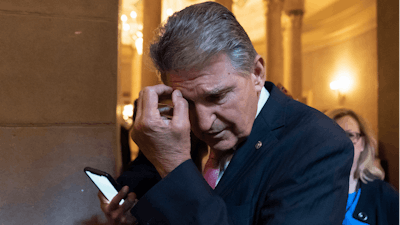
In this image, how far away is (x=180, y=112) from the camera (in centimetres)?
101

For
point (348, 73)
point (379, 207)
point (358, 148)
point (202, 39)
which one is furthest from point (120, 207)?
point (348, 73)

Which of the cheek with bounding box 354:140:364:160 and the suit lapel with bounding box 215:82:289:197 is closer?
the suit lapel with bounding box 215:82:289:197

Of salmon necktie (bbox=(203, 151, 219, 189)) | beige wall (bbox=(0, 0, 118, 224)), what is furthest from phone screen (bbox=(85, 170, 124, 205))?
salmon necktie (bbox=(203, 151, 219, 189))

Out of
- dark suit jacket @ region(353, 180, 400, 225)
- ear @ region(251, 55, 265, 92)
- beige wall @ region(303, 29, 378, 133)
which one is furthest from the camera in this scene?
beige wall @ region(303, 29, 378, 133)

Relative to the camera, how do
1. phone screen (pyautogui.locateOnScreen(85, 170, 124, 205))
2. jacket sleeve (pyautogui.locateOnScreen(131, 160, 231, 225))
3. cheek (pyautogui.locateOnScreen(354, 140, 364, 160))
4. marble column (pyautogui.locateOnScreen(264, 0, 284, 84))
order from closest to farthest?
jacket sleeve (pyautogui.locateOnScreen(131, 160, 231, 225)), phone screen (pyautogui.locateOnScreen(85, 170, 124, 205)), cheek (pyautogui.locateOnScreen(354, 140, 364, 160)), marble column (pyautogui.locateOnScreen(264, 0, 284, 84))

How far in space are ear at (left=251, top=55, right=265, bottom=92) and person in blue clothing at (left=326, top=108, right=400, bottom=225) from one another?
1746 millimetres

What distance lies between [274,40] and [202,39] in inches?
360

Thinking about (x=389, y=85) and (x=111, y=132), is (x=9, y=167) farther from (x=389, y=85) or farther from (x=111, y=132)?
(x=389, y=85)

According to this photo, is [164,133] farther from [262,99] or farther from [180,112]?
[262,99]

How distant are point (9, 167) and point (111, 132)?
56 centimetres

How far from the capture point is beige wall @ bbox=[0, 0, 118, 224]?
1.66m

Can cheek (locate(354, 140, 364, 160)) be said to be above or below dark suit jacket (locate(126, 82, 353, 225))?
below

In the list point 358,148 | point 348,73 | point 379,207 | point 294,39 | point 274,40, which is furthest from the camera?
point 348,73

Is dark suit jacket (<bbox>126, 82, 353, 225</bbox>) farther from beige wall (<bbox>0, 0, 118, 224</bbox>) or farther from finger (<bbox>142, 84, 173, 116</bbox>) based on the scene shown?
beige wall (<bbox>0, 0, 118, 224</bbox>)
